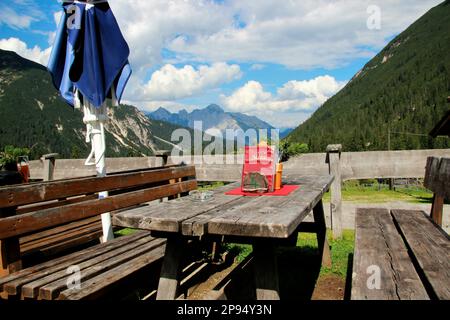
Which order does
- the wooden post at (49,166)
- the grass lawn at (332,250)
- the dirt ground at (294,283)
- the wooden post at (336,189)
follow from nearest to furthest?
the dirt ground at (294,283) < the grass lawn at (332,250) < the wooden post at (336,189) < the wooden post at (49,166)

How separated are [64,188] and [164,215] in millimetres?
916

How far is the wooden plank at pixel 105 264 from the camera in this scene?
7.04ft

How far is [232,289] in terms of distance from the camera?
294 cm

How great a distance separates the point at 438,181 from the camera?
326 cm

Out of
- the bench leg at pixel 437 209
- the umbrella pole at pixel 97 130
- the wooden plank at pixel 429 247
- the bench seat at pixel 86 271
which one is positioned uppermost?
the umbrella pole at pixel 97 130

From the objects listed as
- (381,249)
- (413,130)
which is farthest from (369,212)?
(413,130)

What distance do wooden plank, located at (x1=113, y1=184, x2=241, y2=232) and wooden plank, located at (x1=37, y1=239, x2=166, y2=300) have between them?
40cm

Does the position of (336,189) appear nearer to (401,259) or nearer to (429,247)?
(429,247)

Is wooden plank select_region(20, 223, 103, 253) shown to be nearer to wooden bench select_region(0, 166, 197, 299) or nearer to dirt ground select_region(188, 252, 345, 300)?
wooden bench select_region(0, 166, 197, 299)

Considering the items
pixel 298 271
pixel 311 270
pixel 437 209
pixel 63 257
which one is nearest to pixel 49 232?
pixel 63 257

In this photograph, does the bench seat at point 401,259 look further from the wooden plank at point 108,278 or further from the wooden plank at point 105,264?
the wooden plank at point 105,264

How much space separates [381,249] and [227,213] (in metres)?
1.24

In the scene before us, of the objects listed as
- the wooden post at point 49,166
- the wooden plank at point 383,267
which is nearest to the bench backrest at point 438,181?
the wooden plank at point 383,267

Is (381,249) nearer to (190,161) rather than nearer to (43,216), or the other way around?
(43,216)
